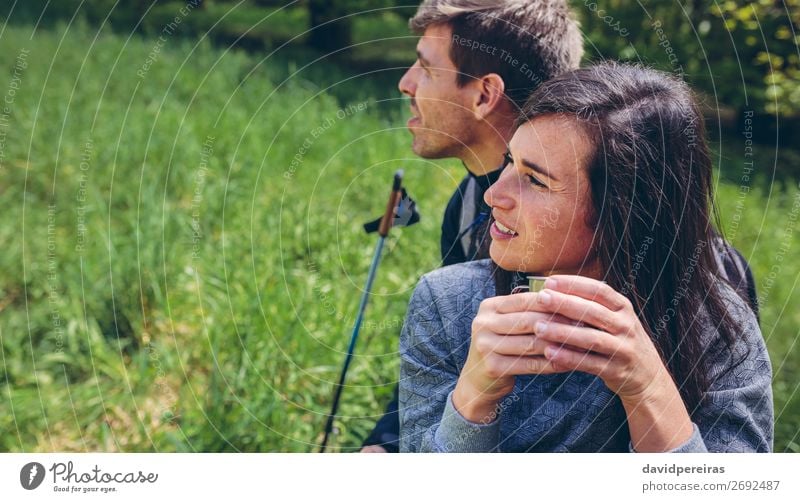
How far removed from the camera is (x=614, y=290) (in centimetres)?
91

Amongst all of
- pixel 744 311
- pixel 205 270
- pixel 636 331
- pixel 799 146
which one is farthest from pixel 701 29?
pixel 636 331

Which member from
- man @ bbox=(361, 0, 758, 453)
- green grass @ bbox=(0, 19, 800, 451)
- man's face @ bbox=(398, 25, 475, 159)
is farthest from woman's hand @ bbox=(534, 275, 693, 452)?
green grass @ bbox=(0, 19, 800, 451)

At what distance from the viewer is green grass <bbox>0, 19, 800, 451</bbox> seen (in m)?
1.79

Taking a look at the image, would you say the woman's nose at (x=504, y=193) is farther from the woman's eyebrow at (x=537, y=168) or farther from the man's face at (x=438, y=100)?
the man's face at (x=438, y=100)

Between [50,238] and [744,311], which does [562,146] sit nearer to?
[744,311]

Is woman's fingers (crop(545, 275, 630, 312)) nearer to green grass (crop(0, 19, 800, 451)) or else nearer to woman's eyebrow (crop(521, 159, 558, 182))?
woman's eyebrow (crop(521, 159, 558, 182))

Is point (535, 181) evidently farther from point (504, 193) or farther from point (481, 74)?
point (481, 74)

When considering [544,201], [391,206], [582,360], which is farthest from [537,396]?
[391,206]

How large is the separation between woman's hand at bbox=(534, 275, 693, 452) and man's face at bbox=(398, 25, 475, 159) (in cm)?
51

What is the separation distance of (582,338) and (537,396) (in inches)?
8.3

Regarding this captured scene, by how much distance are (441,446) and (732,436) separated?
1.36ft

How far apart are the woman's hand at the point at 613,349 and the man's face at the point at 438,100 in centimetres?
51

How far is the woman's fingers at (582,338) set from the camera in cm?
87

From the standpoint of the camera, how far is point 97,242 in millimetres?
2406
